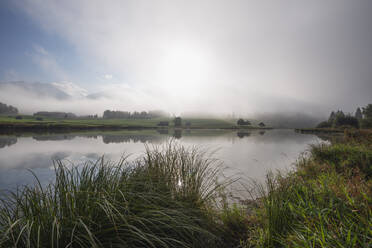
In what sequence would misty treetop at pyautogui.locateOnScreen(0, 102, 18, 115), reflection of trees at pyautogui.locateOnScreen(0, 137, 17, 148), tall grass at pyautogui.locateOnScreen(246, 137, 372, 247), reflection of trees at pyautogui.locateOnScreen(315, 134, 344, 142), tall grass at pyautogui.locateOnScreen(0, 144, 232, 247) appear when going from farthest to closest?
misty treetop at pyautogui.locateOnScreen(0, 102, 18, 115) → reflection of trees at pyautogui.locateOnScreen(0, 137, 17, 148) → reflection of trees at pyautogui.locateOnScreen(315, 134, 344, 142) → tall grass at pyautogui.locateOnScreen(246, 137, 372, 247) → tall grass at pyautogui.locateOnScreen(0, 144, 232, 247)

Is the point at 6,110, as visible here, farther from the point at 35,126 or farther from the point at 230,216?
the point at 230,216

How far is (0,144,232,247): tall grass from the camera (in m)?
1.52

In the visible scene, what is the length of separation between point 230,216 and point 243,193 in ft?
8.70

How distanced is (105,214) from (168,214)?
2.79 ft

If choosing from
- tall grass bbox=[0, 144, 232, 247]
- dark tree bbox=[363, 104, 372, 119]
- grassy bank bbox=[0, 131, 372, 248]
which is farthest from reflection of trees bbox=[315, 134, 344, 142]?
dark tree bbox=[363, 104, 372, 119]

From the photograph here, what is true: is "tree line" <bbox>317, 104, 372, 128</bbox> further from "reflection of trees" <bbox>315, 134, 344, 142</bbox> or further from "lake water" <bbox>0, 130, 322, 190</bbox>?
"lake water" <bbox>0, 130, 322, 190</bbox>

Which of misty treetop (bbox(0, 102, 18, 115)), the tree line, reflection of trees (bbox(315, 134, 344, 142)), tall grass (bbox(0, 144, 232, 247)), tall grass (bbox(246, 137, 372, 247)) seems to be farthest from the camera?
misty treetop (bbox(0, 102, 18, 115))

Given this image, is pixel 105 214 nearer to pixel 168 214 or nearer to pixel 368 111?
pixel 168 214

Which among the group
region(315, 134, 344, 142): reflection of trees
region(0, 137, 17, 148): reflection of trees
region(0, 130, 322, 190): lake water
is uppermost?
region(315, 134, 344, 142): reflection of trees

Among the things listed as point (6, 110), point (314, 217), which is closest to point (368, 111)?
point (314, 217)

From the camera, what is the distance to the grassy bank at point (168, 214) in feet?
5.11

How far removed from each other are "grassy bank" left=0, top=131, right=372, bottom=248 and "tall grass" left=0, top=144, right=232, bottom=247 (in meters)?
0.01

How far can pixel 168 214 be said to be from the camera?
2209mm

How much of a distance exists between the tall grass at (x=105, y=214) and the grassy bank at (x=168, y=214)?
0.04ft
